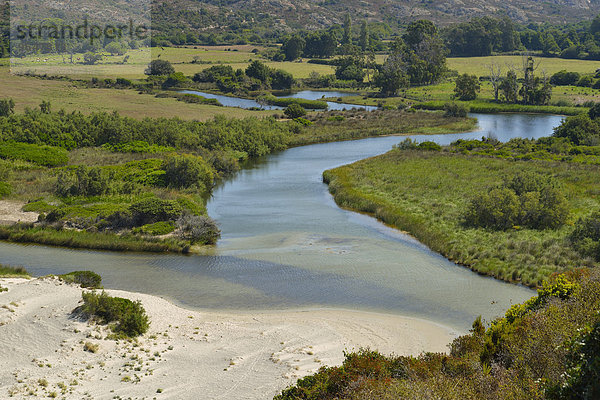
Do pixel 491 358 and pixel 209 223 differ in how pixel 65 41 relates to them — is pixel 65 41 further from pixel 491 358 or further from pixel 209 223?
pixel 491 358

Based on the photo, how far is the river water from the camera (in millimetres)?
27203

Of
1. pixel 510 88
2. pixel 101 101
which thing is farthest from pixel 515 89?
pixel 101 101

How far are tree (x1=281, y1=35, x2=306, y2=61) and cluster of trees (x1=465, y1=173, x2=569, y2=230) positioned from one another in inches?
5230

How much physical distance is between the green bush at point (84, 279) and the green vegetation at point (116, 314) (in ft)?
14.3

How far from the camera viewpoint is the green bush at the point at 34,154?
5431 cm

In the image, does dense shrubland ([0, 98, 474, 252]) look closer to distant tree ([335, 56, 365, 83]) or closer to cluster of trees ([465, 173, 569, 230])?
cluster of trees ([465, 173, 569, 230])

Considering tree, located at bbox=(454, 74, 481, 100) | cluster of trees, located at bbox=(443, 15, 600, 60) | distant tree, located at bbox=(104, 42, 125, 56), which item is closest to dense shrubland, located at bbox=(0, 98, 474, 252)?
tree, located at bbox=(454, 74, 481, 100)

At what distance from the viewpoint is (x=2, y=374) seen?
18.4 meters

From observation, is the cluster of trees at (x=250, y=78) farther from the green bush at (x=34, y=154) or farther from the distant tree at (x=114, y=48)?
the green bush at (x=34, y=154)

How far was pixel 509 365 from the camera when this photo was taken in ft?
53.4

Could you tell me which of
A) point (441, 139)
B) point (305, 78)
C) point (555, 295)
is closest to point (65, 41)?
point (305, 78)

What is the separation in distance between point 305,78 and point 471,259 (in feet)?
359

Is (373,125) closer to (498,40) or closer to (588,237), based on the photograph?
(588,237)

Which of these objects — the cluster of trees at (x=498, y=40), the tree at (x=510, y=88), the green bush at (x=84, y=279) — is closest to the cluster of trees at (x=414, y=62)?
the tree at (x=510, y=88)
